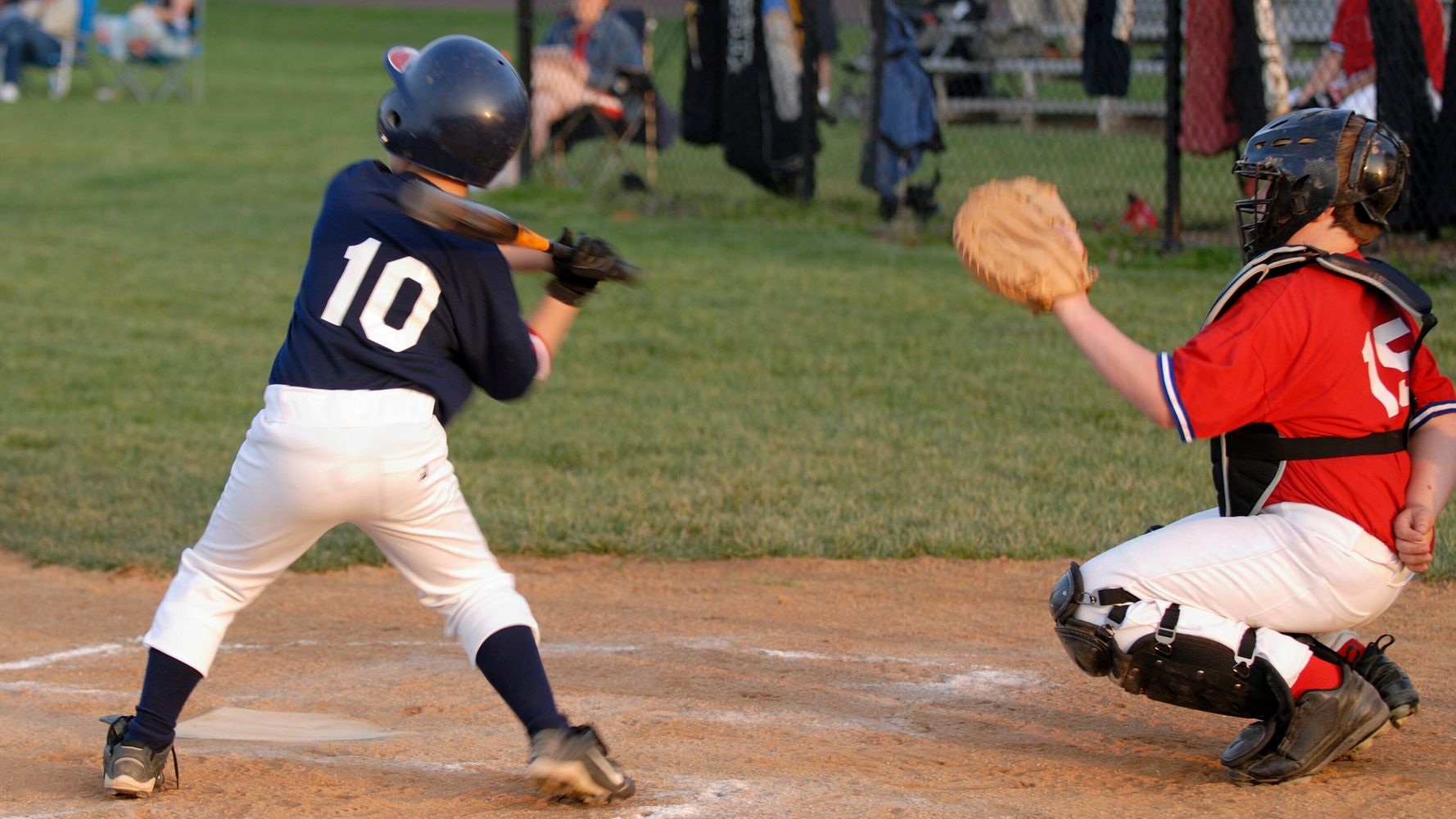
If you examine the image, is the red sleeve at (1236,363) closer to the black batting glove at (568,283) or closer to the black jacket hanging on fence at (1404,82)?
the black batting glove at (568,283)

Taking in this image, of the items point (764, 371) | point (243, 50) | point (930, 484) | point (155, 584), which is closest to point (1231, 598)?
point (930, 484)

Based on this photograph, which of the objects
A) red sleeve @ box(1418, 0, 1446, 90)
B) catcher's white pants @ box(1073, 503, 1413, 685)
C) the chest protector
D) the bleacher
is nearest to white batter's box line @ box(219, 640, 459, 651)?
catcher's white pants @ box(1073, 503, 1413, 685)

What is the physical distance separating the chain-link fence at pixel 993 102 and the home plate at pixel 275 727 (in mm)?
7423

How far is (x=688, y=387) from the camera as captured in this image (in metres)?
8.10

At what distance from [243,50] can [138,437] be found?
2814cm

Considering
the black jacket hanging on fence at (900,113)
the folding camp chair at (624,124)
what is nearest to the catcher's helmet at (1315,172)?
the black jacket hanging on fence at (900,113)

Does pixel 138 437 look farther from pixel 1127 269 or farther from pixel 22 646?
pixel 1127 269

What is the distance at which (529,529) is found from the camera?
19.2 ft

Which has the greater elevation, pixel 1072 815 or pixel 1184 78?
pixel 1184 78

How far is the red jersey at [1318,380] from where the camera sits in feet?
9.83

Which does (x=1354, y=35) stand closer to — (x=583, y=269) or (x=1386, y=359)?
(x=1386, y=359)

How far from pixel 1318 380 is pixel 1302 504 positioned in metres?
0.28

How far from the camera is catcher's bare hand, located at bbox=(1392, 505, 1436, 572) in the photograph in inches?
125

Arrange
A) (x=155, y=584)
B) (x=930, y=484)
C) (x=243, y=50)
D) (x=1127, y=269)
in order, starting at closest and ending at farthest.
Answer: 1. (x=155, y=584)
2. (x=930, y=484)
3. (x=1127, y=269)
4. (x=243, y=50)
